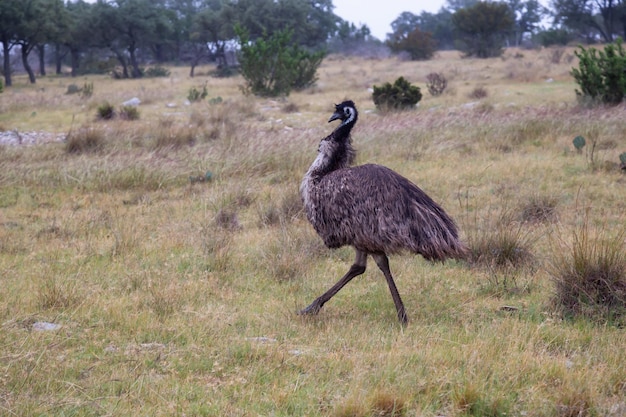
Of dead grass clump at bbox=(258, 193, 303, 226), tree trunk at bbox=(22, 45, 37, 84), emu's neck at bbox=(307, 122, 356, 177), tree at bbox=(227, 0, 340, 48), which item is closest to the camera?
emu's neck at bbox=(307, 122, 356, 177)

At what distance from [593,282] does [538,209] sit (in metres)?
3.01

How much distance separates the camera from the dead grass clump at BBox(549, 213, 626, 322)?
5426 millimetres

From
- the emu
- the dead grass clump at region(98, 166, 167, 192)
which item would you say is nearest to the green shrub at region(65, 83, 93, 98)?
the dead grass clump at region(98, 166, 167, 192)

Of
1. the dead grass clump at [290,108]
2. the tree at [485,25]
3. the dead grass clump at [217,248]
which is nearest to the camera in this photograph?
the dead grass clump at [217,248]

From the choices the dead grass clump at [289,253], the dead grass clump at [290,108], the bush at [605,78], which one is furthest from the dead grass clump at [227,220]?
the dead grass clump at [290,108]

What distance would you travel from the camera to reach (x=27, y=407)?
383 cm

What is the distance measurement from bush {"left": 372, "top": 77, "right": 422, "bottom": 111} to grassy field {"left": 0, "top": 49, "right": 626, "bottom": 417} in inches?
206

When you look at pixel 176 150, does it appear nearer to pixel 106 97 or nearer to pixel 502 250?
pixel 502 250

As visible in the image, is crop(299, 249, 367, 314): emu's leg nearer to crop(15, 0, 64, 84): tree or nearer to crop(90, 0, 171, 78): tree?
crop(15, 0, 64, 84): tree

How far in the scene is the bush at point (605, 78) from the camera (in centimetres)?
1541

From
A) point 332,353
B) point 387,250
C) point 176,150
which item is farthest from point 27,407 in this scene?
point 176,150

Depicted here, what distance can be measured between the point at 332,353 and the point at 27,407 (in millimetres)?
1882

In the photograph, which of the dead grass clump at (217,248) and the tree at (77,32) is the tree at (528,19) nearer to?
the tree at (77,32)

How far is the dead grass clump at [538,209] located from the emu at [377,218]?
3.08 m
